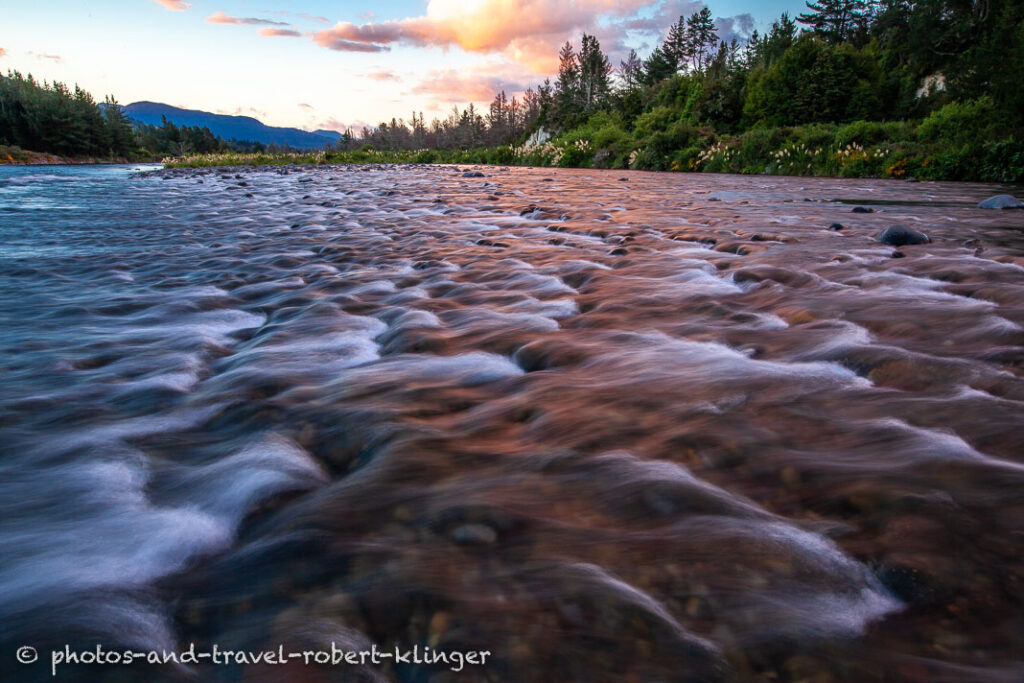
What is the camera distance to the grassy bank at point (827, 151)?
16.8 metres

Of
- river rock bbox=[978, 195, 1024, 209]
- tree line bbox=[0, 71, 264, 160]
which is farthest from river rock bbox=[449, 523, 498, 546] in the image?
tree line bbox=[0, 71, 264, 160]

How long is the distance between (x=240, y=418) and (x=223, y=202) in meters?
11.8

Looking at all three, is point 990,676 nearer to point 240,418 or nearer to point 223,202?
point 240,418

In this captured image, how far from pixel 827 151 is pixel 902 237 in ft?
68.2

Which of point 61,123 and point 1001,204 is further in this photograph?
point 61,123

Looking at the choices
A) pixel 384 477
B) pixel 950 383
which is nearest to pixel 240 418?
pixel 384 477

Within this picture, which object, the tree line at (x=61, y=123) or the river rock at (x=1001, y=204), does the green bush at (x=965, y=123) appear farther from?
the tree line at (x=61, y=123)

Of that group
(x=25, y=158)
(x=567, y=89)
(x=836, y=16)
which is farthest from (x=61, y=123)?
(x=836, y=16)

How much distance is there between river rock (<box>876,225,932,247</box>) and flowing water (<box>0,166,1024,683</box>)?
1450 millimetres

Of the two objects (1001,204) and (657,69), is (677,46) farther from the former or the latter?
(1001,204)

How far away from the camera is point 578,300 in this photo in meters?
3.78

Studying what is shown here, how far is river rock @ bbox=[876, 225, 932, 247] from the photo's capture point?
5.57 metres

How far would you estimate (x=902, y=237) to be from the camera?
560cm

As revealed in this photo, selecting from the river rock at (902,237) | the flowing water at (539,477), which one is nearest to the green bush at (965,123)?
the river rock at (902,237)
